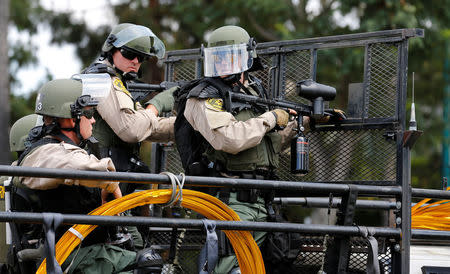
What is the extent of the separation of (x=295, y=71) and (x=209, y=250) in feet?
6.34

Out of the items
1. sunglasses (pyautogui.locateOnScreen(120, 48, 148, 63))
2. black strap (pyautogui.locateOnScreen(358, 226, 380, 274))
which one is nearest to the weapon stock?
sunglasses (pyautogui.locateOnScreen(120, 48, 148, 63))

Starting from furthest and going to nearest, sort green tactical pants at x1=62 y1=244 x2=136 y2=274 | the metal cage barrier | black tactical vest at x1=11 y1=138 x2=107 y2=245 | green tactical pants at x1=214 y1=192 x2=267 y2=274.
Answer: the metal cage barrier
green tactical pants at x1=214 y1=192 x2=267 y2=274
green tactical pants at x1=62 y1=244 x2=136 y2=274
black tactical vest at x1=11 y1=138 x2=107 y2=245

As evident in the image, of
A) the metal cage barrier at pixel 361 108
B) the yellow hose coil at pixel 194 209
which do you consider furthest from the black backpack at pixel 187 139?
the yellow hose coil at pixel 194 209

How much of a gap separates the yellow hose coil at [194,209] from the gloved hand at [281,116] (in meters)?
0.98

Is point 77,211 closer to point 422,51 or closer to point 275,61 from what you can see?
point 275,61

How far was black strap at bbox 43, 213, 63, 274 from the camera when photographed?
398 cm

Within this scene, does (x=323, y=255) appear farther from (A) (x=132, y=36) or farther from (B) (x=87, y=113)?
(A) (x=132, y=36)

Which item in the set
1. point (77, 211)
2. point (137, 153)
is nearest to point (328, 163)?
point (137, 153)

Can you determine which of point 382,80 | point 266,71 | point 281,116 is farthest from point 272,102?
point 382,80

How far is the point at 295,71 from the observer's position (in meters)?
5.84

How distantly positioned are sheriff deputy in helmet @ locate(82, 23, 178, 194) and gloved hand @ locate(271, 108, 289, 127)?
3.01 feet

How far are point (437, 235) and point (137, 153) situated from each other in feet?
7.34

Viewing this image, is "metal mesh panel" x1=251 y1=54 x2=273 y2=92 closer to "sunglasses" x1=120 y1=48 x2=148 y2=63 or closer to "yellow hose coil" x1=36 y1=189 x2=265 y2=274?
"sunglasses" x1=120 y1=48 x2=148 y2=63

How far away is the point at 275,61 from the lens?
591 cm
